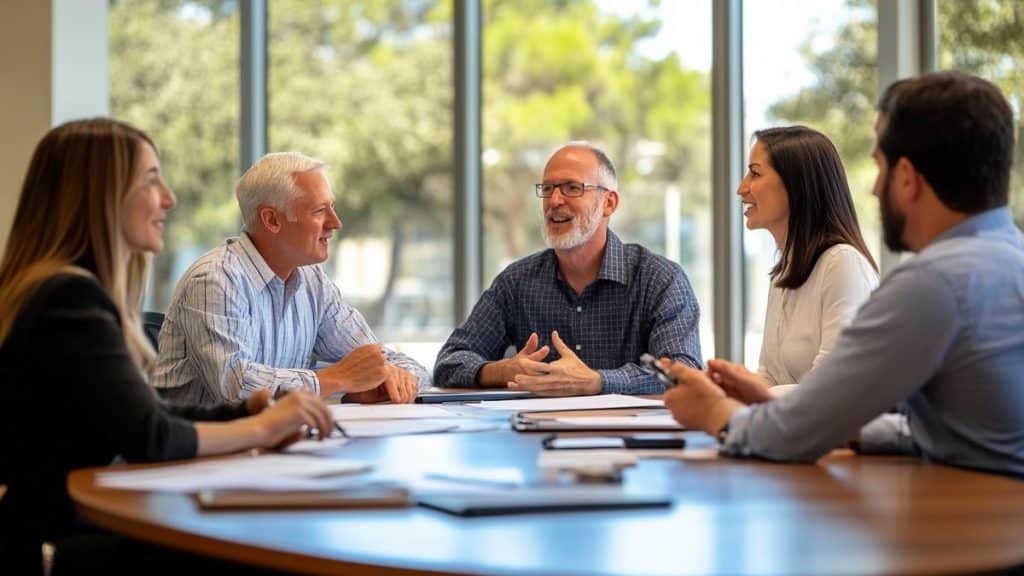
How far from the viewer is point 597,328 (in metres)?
3.94

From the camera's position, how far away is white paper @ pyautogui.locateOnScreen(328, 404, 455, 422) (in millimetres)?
2756

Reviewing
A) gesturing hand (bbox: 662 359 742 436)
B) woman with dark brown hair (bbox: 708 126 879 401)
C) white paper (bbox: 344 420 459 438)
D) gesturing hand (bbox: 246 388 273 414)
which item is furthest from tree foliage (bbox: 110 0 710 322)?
gesturing hand (bbox: 246 388 273 414)

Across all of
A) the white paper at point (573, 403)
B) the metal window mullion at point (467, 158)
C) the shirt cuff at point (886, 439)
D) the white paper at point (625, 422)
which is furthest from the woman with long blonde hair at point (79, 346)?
the metal window mullion at point (467, 158)

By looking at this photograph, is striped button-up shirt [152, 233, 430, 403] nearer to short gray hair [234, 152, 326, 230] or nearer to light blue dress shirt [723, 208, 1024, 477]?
short gray hair [234, 152, 326, 230]

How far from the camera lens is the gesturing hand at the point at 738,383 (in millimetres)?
2400

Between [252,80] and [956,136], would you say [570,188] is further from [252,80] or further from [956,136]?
[252,80]

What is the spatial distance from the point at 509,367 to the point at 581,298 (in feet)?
1.66

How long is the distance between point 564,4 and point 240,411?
3.41 meters

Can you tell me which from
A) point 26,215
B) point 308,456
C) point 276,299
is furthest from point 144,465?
point 276,299

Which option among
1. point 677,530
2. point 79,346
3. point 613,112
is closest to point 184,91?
point 613,112

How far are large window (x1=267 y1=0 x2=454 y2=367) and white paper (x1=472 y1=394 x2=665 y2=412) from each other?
8.63 ft

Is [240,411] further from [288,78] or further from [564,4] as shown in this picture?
[288,78]

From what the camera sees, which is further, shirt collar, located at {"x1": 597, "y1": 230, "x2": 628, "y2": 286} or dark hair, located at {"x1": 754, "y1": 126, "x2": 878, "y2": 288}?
shirt collar, located at {"x1": 597, "y1": 230, "x2": 628, "y2": 286}

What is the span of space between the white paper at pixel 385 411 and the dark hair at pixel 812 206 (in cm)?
102
